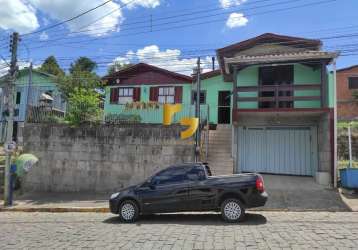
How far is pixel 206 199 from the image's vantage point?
971 cm

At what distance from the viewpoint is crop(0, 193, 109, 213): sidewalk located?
13117 mm

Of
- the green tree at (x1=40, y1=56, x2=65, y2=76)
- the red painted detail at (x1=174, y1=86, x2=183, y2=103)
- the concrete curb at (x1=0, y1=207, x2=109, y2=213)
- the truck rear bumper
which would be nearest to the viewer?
the truck rear bumper

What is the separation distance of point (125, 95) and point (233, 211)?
16.4 metres

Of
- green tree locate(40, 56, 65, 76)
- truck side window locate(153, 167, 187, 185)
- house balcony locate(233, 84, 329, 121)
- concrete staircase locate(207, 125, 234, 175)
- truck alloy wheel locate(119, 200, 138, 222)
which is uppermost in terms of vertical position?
green tree locate(40, 56, 65, 76)

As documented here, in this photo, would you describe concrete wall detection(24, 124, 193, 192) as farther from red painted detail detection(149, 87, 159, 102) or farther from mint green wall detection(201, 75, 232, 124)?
mint green wall detection(201, 75, 232, 124)

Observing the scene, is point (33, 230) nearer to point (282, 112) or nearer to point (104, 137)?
point (104, 137)

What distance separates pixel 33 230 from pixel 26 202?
6278mm

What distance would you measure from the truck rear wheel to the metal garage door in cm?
834

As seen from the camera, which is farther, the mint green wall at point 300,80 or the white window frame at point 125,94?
the white window frame at point 125,94

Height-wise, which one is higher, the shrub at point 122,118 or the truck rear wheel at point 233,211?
the shrub at point 122,118

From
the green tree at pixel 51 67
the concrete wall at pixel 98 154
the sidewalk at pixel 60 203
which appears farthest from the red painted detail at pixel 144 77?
the green tree at pixel 51 67

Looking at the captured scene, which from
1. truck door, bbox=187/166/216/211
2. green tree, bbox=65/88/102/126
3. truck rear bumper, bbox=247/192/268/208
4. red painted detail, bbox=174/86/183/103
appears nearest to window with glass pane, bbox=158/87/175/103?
red painted detail, bbox=174/86/183/103

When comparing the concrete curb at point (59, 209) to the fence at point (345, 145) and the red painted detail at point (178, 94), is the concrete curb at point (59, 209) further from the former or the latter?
the fence at point (345, 145)

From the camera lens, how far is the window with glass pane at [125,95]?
24.2 m
